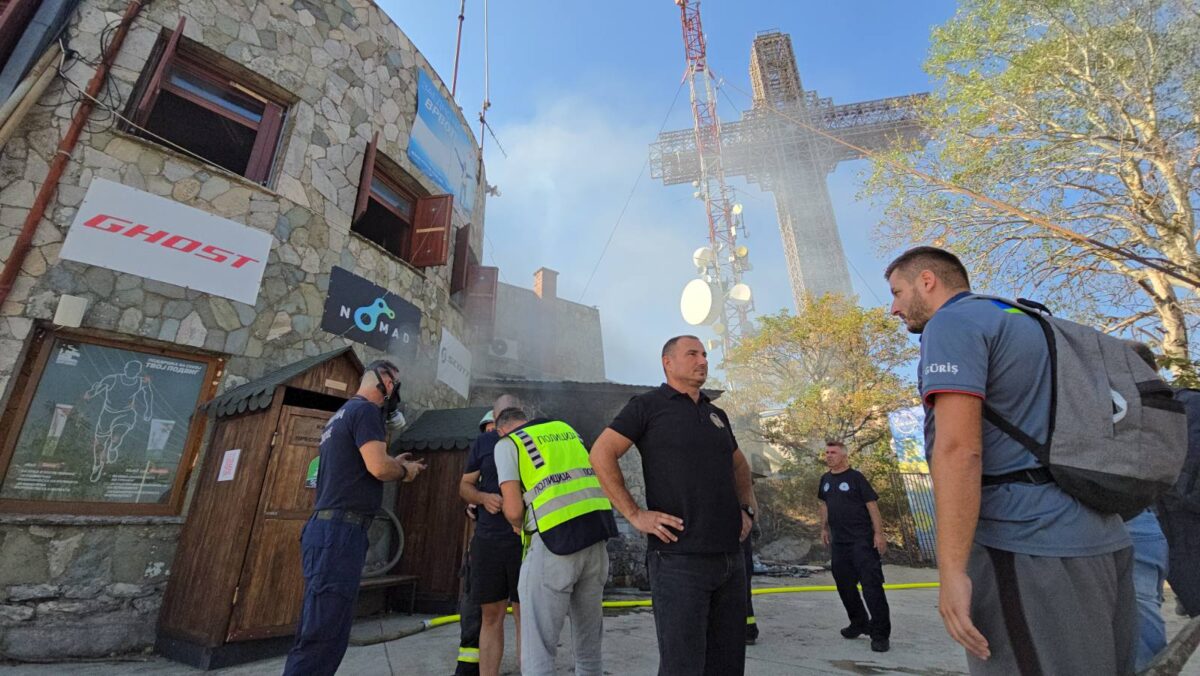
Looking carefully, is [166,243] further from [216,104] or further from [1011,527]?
[1011,527]

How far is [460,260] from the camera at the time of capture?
31.2 feet

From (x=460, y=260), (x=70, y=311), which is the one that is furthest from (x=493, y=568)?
(x=460, y=260)

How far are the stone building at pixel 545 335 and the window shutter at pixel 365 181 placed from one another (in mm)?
Result: 11283

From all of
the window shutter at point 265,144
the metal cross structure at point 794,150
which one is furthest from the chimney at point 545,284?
the metal cross structure at point 794,150

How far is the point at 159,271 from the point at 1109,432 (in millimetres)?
7129

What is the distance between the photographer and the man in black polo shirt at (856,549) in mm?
4582

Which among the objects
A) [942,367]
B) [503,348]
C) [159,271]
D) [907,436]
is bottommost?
[942,367]

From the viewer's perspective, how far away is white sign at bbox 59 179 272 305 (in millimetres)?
4984

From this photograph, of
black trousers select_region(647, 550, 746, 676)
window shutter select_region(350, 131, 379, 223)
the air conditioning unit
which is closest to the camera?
black trousers select_region(647, 550, 746, 676)

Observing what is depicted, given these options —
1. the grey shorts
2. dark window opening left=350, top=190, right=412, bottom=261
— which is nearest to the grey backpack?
the grey shorts

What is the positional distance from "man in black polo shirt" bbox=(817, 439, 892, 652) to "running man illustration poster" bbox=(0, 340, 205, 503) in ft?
22.1

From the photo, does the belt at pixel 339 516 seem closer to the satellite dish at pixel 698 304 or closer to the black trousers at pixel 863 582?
the black trousers at pixel 863 582

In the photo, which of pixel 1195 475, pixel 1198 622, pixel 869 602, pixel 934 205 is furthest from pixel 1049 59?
pixel 1198 622

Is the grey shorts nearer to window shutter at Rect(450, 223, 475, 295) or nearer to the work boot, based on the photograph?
the work boot
